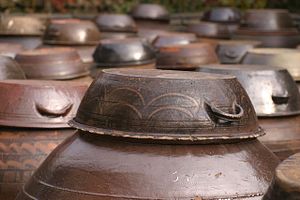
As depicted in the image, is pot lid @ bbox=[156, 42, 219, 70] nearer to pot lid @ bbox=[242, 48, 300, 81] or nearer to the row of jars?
pot lid @ bbox=[242, 48, 300, 81]

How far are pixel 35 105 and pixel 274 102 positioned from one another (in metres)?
1.49

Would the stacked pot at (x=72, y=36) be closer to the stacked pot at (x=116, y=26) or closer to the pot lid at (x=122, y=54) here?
the pot lid at (x=122, y=54)

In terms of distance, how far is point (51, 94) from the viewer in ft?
16.7

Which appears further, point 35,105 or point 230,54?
point 230,54

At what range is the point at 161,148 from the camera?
338 centimetres

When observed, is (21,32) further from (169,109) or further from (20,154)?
(169,109)

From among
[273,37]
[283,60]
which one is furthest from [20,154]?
[273,37]

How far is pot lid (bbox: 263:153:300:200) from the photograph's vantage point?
7.75ft

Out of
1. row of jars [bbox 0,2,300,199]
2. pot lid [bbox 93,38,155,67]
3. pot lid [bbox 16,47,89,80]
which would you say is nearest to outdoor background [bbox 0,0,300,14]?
pot lid [bbox 93,38,155,67]

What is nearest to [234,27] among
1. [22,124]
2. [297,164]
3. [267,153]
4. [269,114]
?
[269,114]

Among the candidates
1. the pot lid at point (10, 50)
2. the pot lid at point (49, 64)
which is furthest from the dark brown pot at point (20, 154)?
the pot lid at point (10, 50)

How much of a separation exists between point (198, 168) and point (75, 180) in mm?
445

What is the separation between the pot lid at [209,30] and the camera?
37.9 feet

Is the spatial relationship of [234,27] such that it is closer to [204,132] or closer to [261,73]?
[261,73]
